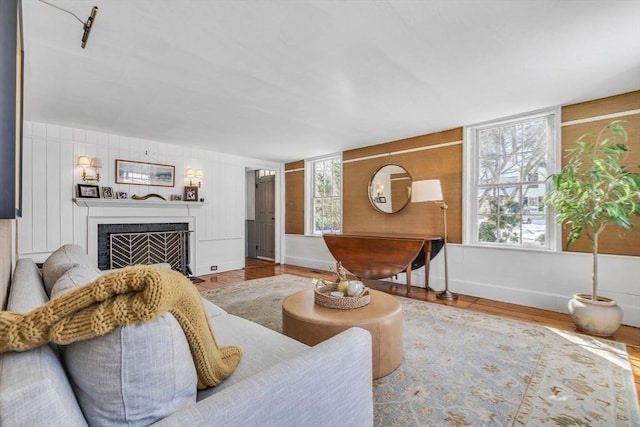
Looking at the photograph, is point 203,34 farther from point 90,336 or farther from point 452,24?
point 90,336

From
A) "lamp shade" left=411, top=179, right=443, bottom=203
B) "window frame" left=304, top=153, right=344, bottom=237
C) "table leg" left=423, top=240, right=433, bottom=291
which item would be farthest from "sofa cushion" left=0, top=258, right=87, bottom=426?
"window frame" left=304, top=153, right=344, bottom=237

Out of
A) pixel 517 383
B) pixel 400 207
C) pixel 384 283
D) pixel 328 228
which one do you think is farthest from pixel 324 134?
pixel 517 383

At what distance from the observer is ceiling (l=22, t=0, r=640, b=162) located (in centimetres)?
167

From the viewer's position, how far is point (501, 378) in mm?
1793

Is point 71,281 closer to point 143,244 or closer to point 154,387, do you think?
point 154,387

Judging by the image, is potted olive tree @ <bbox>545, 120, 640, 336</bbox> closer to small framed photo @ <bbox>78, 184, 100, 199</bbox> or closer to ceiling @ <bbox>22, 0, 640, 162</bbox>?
ceiling @ <bbox>22, 0, 640, 162</bbox>

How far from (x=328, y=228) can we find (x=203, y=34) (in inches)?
157

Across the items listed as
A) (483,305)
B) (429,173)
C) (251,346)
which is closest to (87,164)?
(251,346)

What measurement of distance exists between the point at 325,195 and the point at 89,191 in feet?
11.6

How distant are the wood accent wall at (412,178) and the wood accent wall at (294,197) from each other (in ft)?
3.57

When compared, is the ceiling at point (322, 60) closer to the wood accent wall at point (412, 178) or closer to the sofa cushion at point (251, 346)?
the wood accent wall at point (412, 178)

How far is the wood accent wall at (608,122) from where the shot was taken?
2.70m

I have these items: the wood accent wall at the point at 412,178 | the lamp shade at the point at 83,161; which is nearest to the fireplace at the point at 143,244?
the lamp shade at the point at 83,161

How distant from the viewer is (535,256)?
3186 mm
